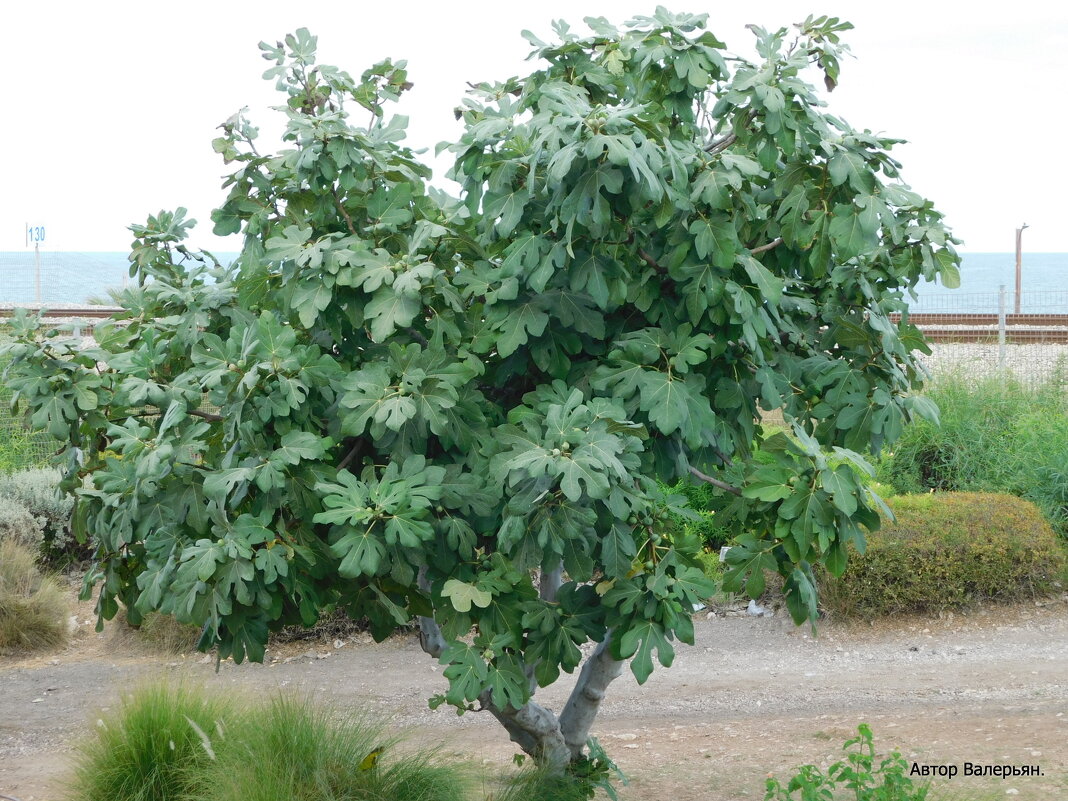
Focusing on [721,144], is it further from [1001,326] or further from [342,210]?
[1001,326]

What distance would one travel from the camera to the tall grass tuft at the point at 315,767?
11.4 feet

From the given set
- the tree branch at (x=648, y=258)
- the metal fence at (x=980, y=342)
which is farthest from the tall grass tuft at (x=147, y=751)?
the metal fence at (x=980, y=342)

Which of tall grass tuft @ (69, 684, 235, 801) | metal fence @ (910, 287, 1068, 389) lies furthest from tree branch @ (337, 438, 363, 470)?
metal fence @ (910, 287, 1068, 389)

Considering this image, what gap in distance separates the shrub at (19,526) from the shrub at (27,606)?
1.69 ft

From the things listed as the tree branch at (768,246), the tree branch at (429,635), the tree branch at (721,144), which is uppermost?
the tree branch at (721,144)

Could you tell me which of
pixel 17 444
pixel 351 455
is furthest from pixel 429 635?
pixel 17 444

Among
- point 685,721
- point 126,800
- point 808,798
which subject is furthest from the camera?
point 685,721

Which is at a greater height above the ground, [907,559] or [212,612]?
[212,612]

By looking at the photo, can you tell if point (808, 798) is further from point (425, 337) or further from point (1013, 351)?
point (1013, 351)

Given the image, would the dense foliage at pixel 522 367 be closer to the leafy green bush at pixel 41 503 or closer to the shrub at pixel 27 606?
the shrub at pixel 27 606

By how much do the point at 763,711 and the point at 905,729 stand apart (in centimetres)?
89

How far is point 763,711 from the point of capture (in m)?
6.19

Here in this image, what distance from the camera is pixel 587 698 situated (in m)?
3.94

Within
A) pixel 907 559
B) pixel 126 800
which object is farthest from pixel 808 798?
pixel 907 559
